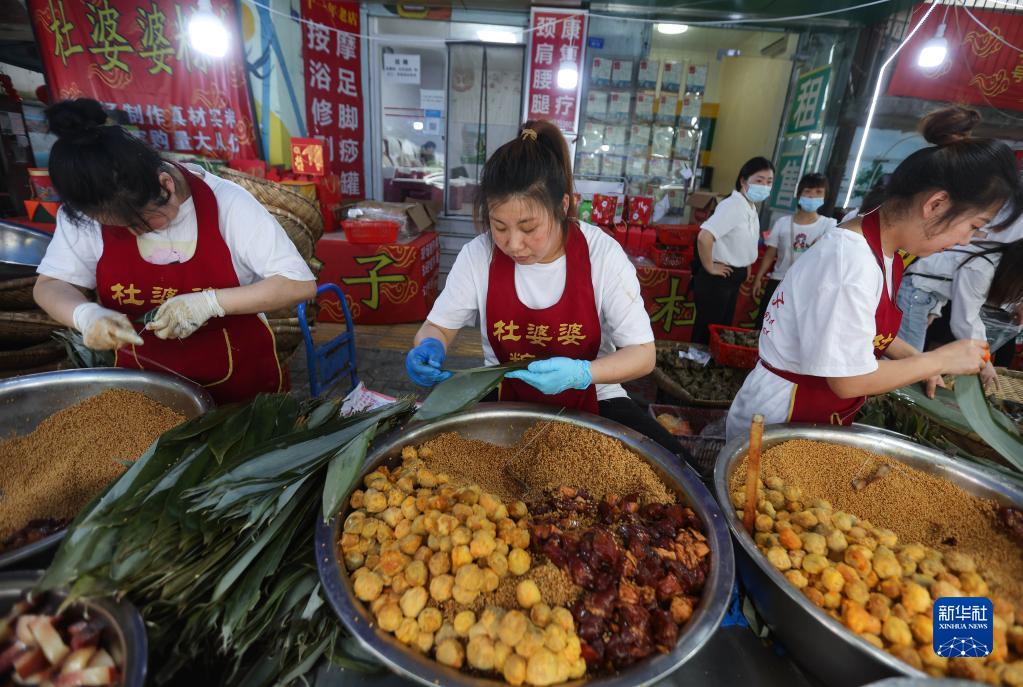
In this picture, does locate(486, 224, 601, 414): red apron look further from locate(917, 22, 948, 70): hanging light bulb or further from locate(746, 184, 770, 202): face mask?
locate(917, 22, 948, 70): hanging light bulb

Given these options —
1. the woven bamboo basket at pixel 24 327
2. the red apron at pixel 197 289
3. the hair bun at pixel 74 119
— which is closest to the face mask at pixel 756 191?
the red apron at pixel 197 289

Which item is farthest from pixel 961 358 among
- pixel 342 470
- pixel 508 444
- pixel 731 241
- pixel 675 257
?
pixel 675 257

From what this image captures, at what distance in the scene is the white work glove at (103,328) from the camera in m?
1.72

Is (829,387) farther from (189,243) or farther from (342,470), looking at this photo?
(189,243)

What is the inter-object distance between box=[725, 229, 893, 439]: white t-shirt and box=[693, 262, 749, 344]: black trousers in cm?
276

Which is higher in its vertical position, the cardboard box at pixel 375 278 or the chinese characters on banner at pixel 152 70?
the chinese characters on banner at pixel 152 70

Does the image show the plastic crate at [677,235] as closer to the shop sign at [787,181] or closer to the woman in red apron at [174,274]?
the shop sign at [787,181]

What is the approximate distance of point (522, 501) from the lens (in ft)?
4.15

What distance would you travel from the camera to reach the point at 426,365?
5.80 ft

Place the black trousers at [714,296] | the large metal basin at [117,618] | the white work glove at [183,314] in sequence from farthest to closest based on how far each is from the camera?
the black trousers at [714,296] → the white work glove at [183,314] → the large metal basin at [117,618]

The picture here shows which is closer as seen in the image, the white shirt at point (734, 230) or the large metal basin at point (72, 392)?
the large metal basin at point (72, 392)

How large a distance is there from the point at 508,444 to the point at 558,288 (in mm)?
722

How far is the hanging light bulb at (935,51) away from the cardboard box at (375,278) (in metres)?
6.05

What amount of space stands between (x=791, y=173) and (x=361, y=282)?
20.2 ft
